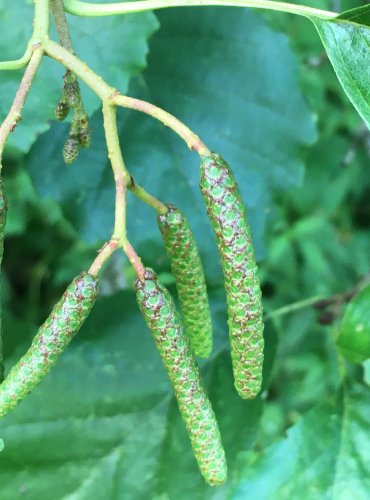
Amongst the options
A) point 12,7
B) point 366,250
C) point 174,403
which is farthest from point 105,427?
point 366,250

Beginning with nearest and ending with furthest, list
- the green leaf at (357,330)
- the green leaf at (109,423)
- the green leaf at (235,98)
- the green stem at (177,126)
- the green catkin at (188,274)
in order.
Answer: the green stem at (177,126) < the green catkin at (188,274) < the green leaf at (357,330) < the green leaf at (109,423) < the green leaf at (235,98)

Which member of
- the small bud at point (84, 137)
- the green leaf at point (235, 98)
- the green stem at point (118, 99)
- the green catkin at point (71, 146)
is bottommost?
the green leaf at point (235, 98)

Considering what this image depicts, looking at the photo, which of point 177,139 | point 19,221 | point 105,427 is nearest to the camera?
point 105,427

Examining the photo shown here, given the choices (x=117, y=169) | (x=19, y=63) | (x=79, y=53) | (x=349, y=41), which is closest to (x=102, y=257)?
(x=117, y=169)

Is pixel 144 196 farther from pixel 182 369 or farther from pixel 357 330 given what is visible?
pixel 357 330

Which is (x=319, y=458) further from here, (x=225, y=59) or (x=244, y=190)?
(x=225, y=59)

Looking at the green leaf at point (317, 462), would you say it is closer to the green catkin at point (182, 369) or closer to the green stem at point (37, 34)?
the green catkin at point (182, 369)

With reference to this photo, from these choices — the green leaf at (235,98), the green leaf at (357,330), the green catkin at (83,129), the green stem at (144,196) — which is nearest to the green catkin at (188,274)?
the green stem at (144,196)
